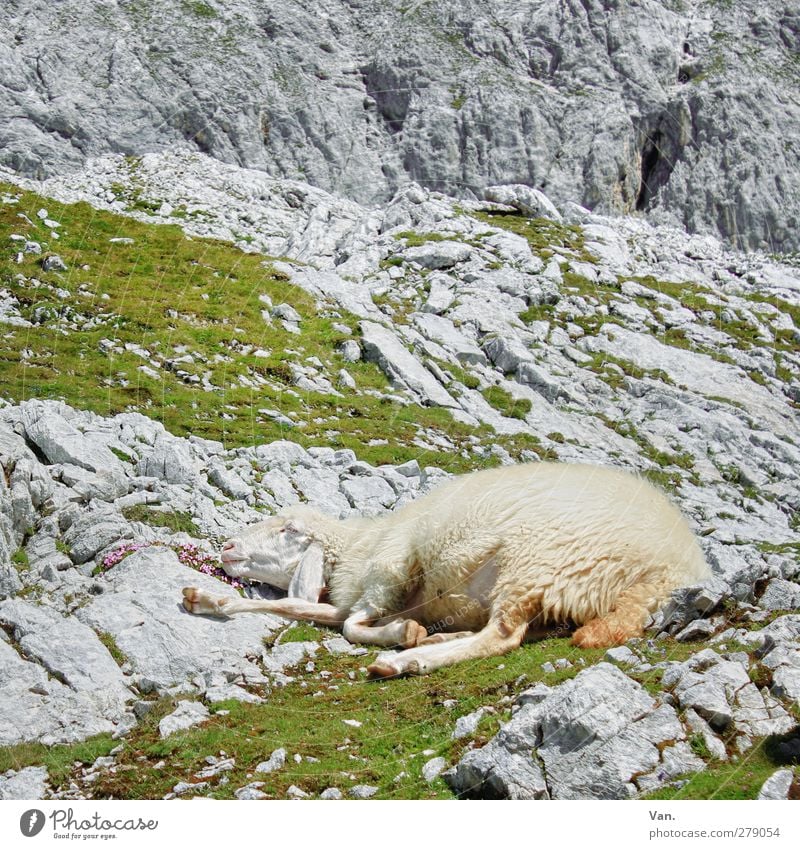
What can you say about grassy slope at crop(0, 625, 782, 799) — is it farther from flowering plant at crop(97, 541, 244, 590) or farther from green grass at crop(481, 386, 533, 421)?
green grass at crop(481, 386, 533, 421)

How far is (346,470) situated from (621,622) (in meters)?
9.42

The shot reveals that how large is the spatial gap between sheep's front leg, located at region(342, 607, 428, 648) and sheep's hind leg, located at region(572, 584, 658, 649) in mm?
2018

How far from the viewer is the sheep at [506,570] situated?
8398mm

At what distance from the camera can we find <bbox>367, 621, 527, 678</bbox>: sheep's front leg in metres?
8.21

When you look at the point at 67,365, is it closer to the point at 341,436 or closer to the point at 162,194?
the point at 341,436

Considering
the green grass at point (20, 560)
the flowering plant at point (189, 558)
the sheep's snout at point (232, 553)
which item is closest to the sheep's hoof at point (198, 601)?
the flowering plant at point (189, 558)

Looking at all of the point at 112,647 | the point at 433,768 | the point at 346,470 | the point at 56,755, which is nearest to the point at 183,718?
the point at 56,755

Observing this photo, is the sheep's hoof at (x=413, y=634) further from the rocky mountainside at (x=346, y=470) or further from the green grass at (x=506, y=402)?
the green grass at (x=506, y=402)

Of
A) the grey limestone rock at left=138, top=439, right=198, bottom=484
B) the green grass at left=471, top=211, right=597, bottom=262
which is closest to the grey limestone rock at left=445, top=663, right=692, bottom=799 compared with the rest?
the grey limestone rock at left=138, top=439, right=198, bottom=484

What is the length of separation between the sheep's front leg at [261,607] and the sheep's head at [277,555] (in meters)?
0.46

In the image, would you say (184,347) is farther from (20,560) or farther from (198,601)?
(198,601)

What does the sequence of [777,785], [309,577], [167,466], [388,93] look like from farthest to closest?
[388,93]
[167,466]
[309,577]
[777,785]

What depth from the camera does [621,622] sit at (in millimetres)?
8047
